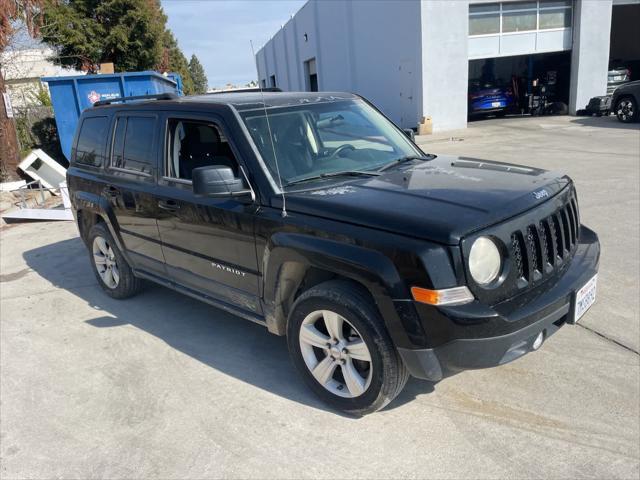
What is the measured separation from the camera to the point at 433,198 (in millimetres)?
3041

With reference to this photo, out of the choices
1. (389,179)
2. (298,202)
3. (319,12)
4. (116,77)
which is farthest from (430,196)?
(319,12)

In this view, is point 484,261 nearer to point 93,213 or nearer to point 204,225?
point 204,225

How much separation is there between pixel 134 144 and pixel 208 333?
5.79 feet

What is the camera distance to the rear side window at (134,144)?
441 cm

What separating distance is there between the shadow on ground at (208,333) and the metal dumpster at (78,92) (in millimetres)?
7324

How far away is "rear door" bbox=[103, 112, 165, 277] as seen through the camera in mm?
4395

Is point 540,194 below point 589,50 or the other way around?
below

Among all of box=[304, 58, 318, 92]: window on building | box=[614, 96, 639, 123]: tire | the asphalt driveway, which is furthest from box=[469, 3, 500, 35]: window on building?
the asphalt driveway

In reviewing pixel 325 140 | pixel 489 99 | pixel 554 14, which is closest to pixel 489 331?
pixel 325 140

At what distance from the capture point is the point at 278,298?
3461mm

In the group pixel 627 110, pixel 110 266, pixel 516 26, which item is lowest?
pixel 110 266

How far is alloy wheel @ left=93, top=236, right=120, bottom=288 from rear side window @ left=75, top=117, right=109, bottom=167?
0.80 meters

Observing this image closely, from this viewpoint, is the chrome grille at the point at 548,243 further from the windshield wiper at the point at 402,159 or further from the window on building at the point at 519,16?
the window on building at the point at 519,16

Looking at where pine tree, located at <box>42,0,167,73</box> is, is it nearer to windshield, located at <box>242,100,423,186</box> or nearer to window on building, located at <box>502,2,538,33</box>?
window on building, located at <box>502,2,538,33</box>
